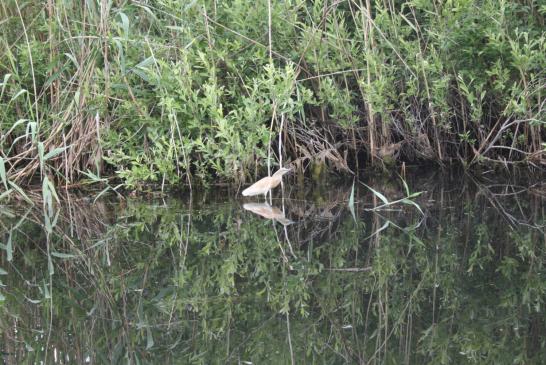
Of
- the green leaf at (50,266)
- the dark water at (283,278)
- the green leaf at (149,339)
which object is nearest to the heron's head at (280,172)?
the dark water at (283,278)

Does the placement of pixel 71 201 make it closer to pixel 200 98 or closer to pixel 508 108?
pixel 200 98

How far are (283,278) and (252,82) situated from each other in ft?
6.88

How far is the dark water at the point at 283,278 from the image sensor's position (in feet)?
11.2

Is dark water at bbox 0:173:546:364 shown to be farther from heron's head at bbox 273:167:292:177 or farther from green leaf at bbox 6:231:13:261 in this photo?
heron's head at bbox 273:167:292:177

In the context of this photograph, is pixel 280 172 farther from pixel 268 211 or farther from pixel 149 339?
pixel 149 339

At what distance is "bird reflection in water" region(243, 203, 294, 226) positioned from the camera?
522 centimetres

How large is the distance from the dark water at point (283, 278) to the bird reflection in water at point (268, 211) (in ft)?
0.06

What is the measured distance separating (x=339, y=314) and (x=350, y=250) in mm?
894

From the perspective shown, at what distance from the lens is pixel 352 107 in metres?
6.00

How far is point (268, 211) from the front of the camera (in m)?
5.42

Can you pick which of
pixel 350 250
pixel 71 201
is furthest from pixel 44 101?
pixel 350 250

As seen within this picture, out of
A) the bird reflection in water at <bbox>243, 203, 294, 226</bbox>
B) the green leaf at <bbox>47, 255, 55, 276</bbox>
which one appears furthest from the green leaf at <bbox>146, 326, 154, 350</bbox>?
the bird reflection in water at <bbox>243, 203, 294, 226</bbox>

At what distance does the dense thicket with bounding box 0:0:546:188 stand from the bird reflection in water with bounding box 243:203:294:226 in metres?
0.36

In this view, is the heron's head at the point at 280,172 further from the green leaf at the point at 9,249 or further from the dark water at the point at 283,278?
the green leaf at the point at 9,249
